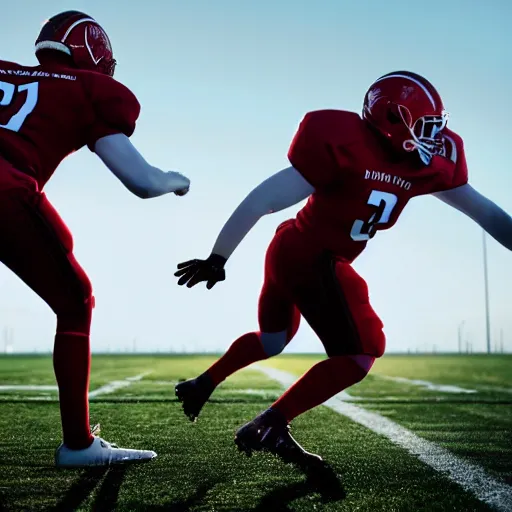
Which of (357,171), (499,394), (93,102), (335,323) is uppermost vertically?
(93,102)

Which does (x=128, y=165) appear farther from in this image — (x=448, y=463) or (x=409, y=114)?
(x=448, y=463)

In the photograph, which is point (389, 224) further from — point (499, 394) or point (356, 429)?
point (499, 394)

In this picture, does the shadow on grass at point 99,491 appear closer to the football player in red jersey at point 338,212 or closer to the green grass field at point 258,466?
the green grass field at point 258,466

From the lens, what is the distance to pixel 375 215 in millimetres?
3109

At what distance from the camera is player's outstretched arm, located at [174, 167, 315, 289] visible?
289cm

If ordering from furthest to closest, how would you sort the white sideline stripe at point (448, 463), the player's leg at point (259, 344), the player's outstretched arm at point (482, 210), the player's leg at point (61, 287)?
1. the player's leg at point (259, 344)
2. the player's outstretched arm at point (482, 210)
3. the player's leg at point (61, 287)
4. the white sideline stripe at point (448, 463)

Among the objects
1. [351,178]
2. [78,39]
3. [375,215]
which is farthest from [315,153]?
[78,39]

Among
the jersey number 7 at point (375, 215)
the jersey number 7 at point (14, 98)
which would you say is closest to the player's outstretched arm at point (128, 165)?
the jersey number 7 at point (14, 98)

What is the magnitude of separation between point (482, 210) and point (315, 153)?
3.40 ft

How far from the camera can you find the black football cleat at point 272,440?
2852 millimetres

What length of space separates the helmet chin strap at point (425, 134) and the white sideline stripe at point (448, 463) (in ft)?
4.34

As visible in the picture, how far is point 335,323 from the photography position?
3.04 metres

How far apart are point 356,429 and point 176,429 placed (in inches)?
41.9

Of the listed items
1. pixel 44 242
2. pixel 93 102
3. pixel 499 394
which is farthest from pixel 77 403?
pixel 499 394
